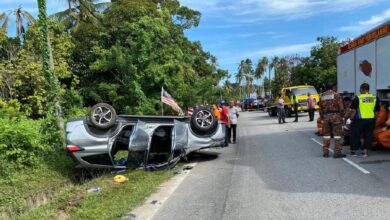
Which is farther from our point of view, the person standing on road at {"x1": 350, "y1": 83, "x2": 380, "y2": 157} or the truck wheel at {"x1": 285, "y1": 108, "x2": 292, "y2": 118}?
the truck wheel at {"x1": 285, "y1": 108, "x2": 292, "y2": 118}

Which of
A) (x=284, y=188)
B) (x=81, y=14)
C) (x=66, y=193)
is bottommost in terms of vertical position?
(x=66, y=193)

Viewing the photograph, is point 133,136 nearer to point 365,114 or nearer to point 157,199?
point 157,199

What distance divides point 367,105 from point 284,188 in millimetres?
4388

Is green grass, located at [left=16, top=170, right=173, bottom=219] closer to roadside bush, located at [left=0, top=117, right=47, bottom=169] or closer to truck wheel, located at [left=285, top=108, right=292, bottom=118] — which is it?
roadside bush, located at [left=0, top=117, right=47, bottom=169]

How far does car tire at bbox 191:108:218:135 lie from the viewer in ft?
38.5

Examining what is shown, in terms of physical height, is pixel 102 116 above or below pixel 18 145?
above

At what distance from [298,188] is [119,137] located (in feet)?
16.1

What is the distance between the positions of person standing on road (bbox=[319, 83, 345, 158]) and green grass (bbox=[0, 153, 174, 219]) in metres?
4.04

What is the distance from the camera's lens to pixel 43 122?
14.1m

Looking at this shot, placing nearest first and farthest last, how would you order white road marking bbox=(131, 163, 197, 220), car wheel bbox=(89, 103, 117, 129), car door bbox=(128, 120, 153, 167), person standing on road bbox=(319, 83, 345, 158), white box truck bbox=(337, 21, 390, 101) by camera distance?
white road marking bbox=(131, 163, 197, 220) < car wheel bbox=(89, 103, 117, 129) < car door bbox=(128, 120, 153, 167) < person standing on road bbox=(319, 83, 345, 158) < white box truck bbox=(337, 21, 390, 101)

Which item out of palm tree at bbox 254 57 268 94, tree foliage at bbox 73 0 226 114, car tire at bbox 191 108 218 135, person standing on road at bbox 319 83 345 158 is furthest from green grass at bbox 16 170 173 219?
palm tree at bbox 254 57 268 94

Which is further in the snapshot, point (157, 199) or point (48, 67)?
point (48, 67)

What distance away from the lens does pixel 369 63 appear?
1303cm

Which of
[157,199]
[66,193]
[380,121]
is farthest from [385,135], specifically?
[66,193]
